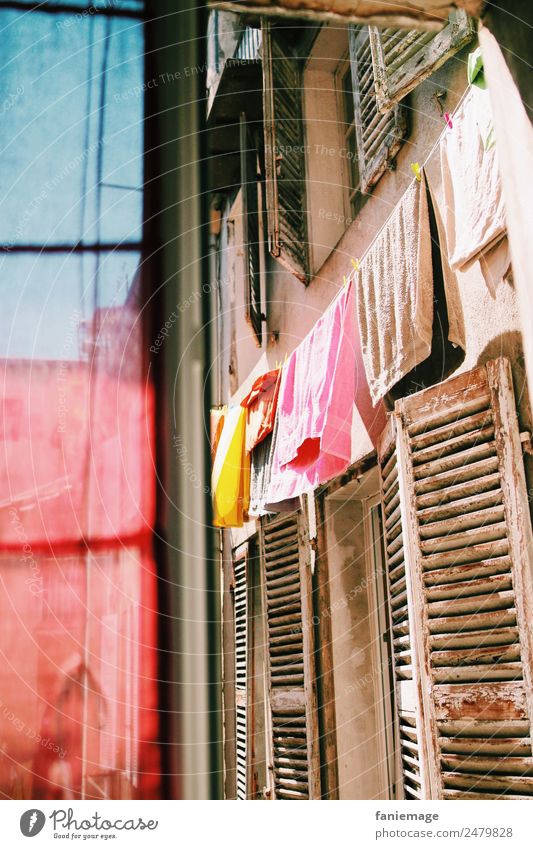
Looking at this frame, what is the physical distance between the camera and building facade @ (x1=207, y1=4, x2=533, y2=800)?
206 centimetres

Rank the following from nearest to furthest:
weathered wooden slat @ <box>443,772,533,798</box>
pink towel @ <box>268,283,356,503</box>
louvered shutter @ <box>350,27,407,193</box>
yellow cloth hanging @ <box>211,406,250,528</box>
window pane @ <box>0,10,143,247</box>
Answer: window pane @ <box>0,10,143,247</box> < weathered wooden slat @ <box>443,772,533,798</box> < pink towel @ <box>268,283,356,503</box> < louvered shutter @ <box>350,27,407,193</box> < yellow cloth hanging @ <box>211,406,250,528</box>

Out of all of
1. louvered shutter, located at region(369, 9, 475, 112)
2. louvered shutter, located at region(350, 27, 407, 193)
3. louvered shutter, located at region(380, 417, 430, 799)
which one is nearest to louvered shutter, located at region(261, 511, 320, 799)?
louvered shutter, located at region(380, 417, 430, 799)

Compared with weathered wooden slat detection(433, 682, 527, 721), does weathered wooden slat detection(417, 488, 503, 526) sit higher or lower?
higher

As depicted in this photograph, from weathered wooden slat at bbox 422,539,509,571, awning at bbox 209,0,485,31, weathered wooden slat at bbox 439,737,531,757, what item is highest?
awning at bbox 209,0,485,31

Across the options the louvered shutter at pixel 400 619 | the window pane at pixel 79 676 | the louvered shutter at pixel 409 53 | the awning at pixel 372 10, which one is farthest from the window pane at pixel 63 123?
the louvered shutter at pixel 409 53

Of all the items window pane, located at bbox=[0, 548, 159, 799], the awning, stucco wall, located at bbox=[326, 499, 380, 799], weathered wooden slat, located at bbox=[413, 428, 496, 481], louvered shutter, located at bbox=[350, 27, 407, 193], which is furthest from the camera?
stucco wall, located at bbox=[326, 499, 380, 799]

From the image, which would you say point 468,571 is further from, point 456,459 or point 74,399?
point 74,399

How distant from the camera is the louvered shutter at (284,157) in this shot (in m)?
4.29

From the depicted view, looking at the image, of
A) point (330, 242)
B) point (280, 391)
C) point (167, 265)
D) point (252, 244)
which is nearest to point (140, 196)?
point (167, 265)

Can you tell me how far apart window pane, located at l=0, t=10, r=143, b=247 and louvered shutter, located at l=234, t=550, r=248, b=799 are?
443 centimetres

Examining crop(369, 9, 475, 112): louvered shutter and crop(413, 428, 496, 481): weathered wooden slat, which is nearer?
crop(413, 428, 496, 481): weathered wooden slat

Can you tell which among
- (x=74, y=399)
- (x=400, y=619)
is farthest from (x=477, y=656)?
(x=74, y=399)

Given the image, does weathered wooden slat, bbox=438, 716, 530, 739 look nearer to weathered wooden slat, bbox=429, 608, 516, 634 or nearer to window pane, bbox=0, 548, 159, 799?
weathered wooden slat, bbox=429, 608, 516, 634
